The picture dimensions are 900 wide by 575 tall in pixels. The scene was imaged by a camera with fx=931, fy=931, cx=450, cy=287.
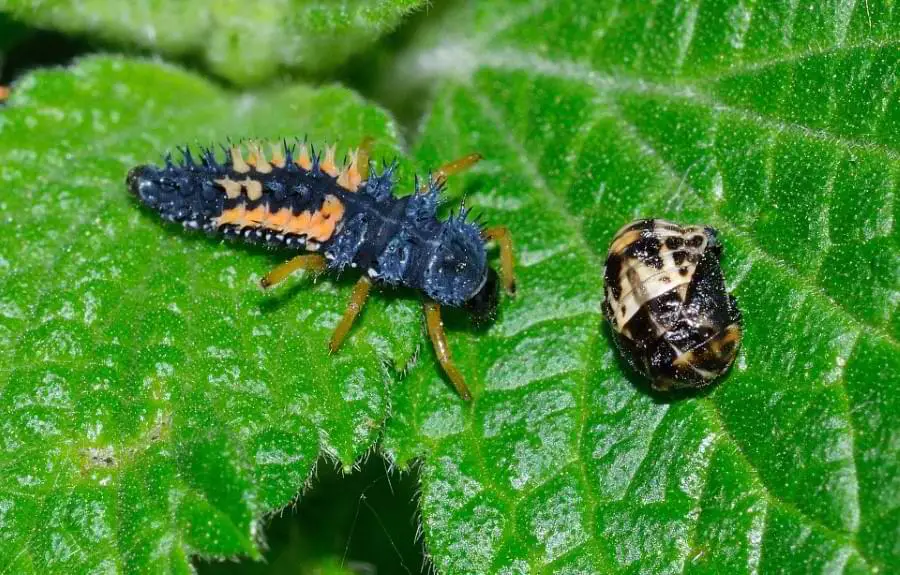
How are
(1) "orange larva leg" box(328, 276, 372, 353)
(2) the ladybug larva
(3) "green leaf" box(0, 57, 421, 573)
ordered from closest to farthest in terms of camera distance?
(3) "green leaf" box(0, 57, 421, 573), (2) the ladybug larva, (1) "orange larva leg" box(328, 276, 372, 353)

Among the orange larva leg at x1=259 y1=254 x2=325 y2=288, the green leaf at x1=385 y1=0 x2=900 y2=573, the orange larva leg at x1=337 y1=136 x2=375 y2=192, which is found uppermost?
the orange larva leg at x1=337 y1=136 x2=375 y2=192

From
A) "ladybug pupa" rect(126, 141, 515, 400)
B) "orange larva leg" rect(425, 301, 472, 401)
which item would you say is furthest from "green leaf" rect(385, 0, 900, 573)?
"ladybug pupa" rect(126, 141, 515, 400)

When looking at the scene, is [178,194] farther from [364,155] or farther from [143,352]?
[364,155]

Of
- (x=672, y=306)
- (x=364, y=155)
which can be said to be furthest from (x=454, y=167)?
(x=672, y=306)

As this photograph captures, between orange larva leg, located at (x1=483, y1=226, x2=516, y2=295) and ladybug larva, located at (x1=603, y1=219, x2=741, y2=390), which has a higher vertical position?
orange larva leg, located at (x1=483, y1=226, x2=516, y2=295)

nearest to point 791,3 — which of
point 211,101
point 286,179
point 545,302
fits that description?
point 545,302

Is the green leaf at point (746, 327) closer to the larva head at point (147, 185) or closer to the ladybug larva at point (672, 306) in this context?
the ladybug larva at point (672, 306)

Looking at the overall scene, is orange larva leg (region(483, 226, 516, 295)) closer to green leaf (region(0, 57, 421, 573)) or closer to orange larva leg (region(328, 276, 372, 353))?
green leaf (region(0, 57, 421, 573))
